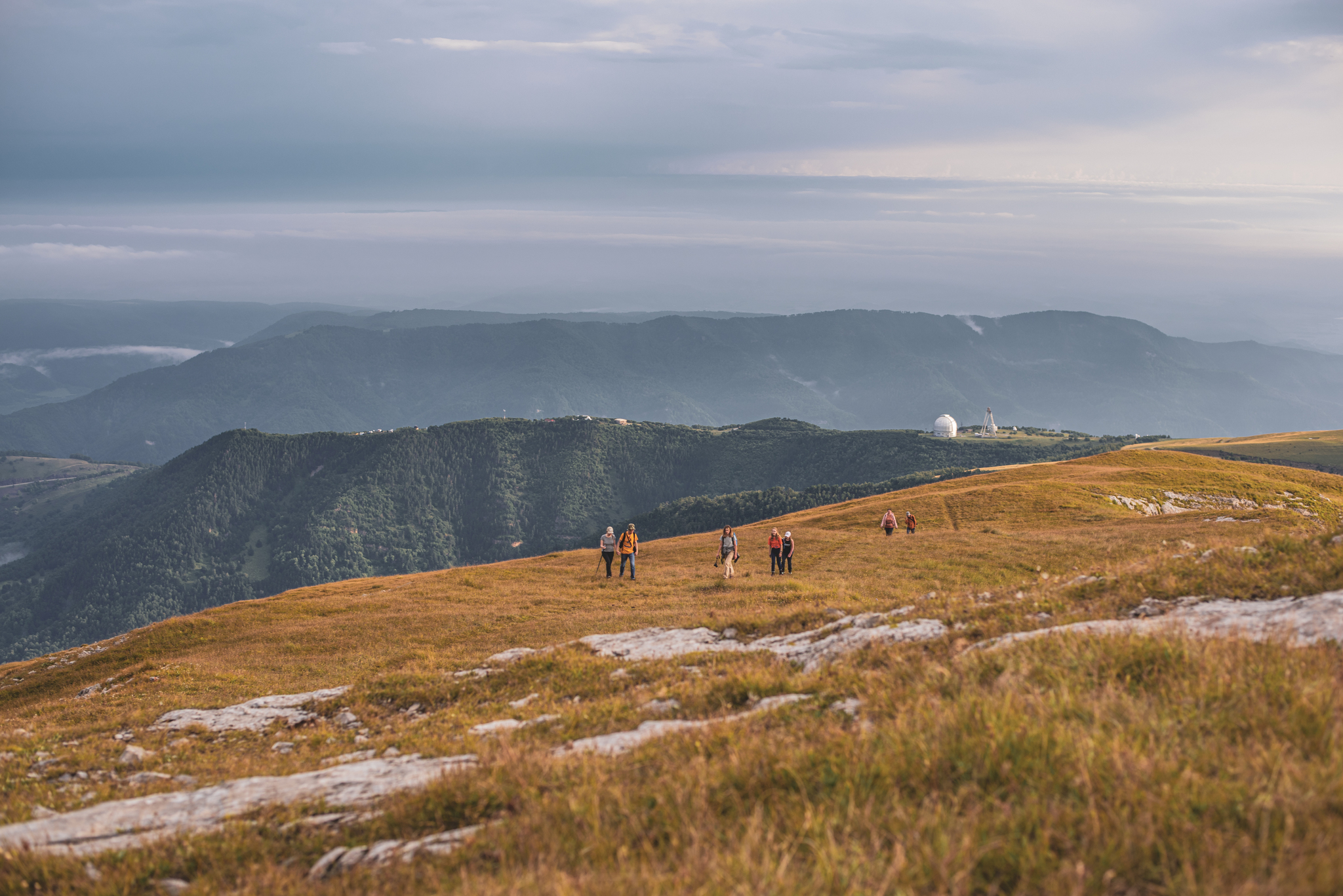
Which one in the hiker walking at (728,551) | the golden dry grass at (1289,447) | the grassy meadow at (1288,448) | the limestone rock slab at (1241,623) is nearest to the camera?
the limestone rock slab at (1241,623)

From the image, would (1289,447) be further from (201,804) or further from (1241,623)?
(201,804)

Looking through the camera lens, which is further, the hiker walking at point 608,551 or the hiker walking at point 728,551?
the hiker walking at point 608,551

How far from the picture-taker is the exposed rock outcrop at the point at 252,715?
17.5 metres

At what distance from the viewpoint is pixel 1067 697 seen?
6496 millimetres

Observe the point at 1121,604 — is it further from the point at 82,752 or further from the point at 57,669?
the point at 57,669

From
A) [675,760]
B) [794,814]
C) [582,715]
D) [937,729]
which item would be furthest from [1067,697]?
[582,715]

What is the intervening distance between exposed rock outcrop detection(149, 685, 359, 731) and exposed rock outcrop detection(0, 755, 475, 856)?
7.77m

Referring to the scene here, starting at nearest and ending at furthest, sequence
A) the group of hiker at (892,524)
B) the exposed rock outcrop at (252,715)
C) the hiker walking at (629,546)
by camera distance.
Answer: the exposed rock outcrop at (252,715) < the hiker walking at (629,546) < the group of hiker at (892,524)

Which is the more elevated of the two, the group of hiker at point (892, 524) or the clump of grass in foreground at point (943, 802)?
the clump of grass in foreground at point (943, 802)

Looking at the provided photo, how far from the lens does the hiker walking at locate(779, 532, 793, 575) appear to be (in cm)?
3809

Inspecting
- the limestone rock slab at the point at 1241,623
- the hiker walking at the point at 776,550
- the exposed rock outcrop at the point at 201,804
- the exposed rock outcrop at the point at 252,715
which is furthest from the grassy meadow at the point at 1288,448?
the exposed rock outcrop at the point at 201,804

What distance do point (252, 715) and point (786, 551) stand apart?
85.3ft

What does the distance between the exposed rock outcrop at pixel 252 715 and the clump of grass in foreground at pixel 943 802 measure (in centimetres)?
1113

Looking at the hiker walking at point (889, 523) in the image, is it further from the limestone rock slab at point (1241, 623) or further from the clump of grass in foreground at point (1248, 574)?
the limestone rock slab at point (1241, 623)
